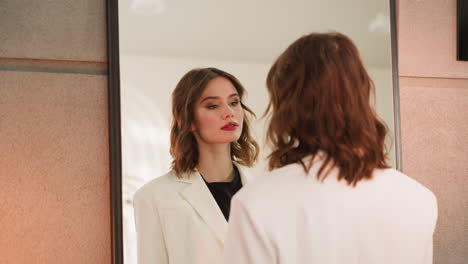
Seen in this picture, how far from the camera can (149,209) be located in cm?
185

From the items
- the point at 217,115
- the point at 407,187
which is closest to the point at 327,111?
the point at 407,187

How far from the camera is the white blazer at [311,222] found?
3.50 ft

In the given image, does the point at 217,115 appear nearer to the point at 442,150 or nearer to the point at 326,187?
the point at 326,187

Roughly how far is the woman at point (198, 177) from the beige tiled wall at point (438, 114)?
0.92 metres

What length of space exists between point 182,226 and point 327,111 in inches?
33.2

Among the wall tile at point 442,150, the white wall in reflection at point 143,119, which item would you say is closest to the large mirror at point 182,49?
the white wall in reflection at point 143,119

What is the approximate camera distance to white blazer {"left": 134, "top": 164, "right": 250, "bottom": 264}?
5.69ft

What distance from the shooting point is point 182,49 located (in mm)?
1981

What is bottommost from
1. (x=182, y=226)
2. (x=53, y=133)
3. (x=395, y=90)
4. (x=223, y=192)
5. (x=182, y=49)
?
(x=182, y=226)

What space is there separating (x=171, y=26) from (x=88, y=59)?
35cm

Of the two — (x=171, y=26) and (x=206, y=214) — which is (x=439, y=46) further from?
(x=206, y=214)

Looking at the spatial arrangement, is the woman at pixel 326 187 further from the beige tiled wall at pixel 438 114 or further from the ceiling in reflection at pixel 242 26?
the beige tiled wall at pixel 438 114

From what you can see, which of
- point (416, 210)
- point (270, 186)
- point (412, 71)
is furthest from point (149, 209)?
point (412, 71)

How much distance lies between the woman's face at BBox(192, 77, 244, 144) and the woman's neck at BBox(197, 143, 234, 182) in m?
0.03
